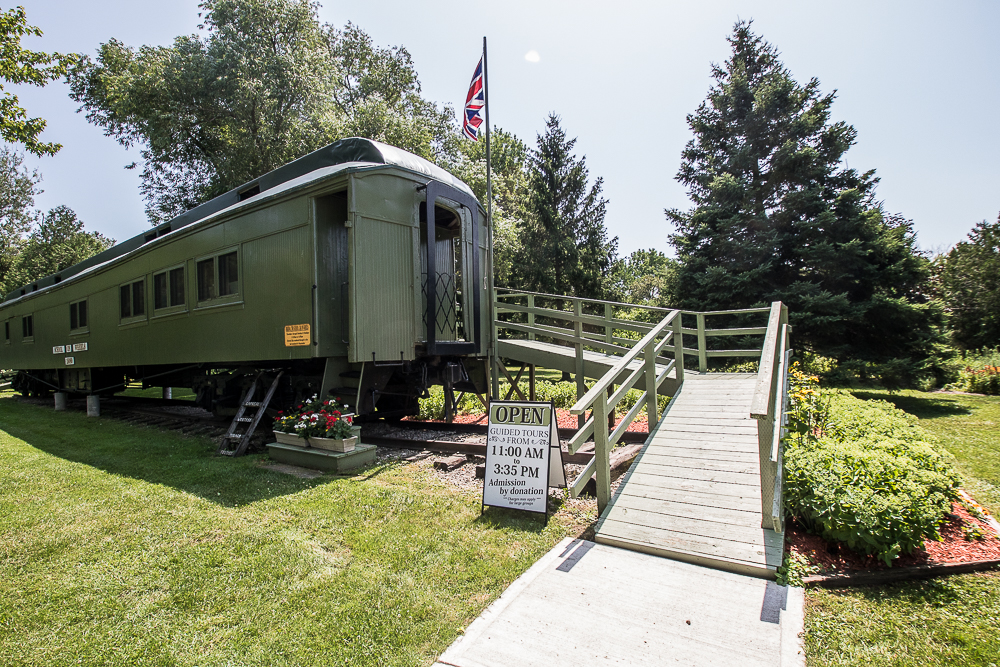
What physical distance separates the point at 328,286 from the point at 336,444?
6.96 ft

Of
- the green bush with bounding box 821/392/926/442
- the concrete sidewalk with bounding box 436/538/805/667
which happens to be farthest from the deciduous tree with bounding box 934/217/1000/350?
the concrete sidewalk with bounding box 436/538/805/667

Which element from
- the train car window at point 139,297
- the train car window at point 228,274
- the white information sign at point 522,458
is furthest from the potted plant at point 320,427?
the train car window at point 139,297

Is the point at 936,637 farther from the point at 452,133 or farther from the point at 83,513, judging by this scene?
the point at 452,133

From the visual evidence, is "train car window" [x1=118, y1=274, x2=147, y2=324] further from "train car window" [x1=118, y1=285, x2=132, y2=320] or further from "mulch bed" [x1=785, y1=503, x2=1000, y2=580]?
"mulch bed" [x1=785, y1=503, x2=1000, y2=580]

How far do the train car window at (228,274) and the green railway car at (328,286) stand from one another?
3 centimetres

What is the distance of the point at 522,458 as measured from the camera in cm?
452

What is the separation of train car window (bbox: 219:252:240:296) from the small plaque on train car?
4.96 feet

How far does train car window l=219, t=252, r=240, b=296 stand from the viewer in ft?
25.4

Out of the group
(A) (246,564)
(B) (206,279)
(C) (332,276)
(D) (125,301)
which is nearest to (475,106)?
(C) (332,276)

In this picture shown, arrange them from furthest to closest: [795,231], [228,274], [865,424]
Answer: [795,231], [228,274], [865,424]

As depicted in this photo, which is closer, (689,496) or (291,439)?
(689,496)

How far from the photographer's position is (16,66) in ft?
35.2

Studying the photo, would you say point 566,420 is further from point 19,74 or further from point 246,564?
point 19,74

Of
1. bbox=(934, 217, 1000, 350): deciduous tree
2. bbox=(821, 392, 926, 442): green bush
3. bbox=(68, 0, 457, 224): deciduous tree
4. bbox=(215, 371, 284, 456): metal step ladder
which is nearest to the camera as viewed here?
bbox=(821, 392, 926, 442): green bush
